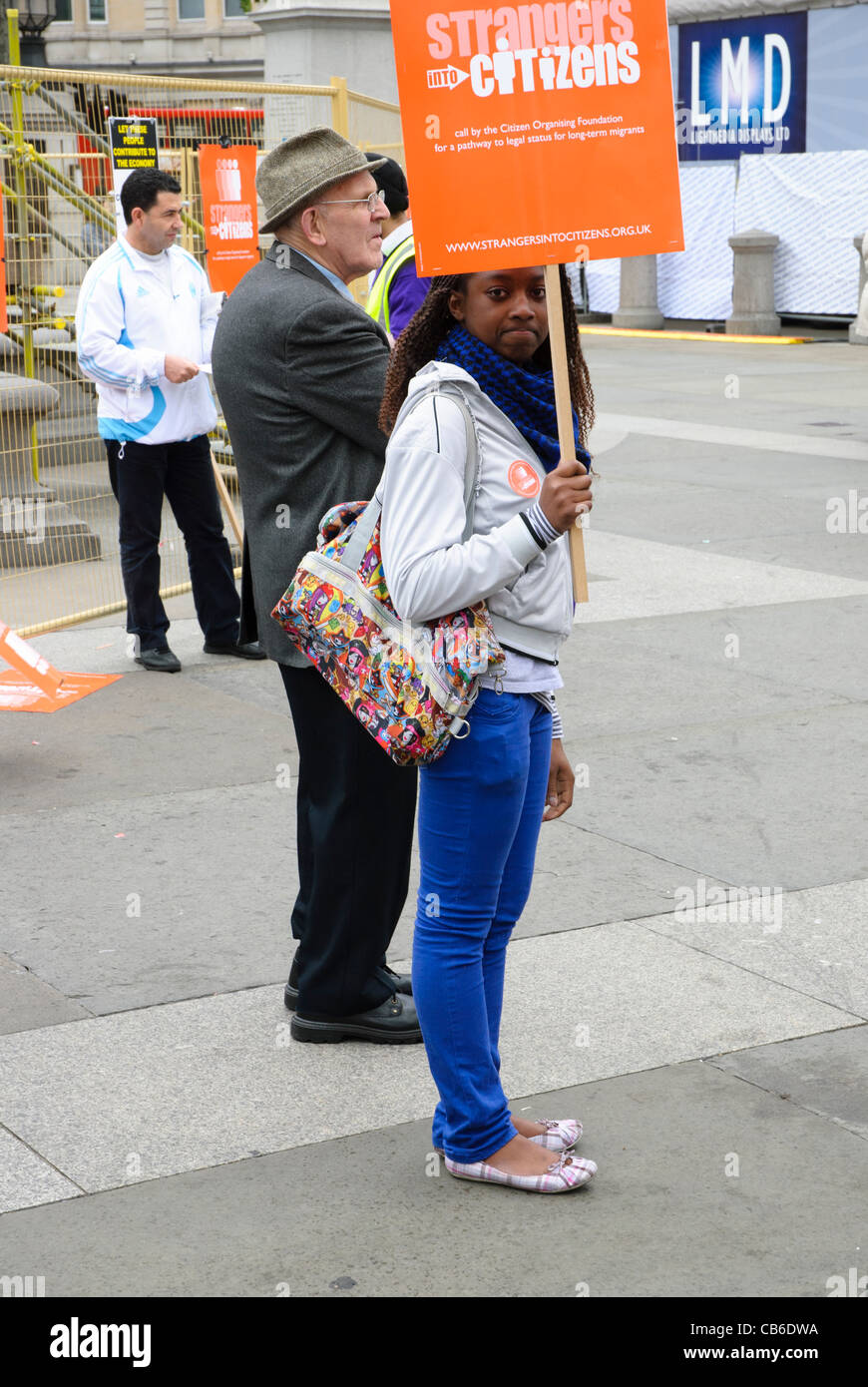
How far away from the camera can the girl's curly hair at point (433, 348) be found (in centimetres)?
335

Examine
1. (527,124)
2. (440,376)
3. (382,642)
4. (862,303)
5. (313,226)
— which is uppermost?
(527,124)

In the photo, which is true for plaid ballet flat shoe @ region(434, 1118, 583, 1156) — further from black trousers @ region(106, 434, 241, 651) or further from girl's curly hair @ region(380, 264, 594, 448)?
black trousers @ region(106, 434, 241, 651)

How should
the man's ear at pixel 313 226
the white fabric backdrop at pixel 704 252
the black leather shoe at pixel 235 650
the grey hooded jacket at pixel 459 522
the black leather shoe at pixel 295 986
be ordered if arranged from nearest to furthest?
the grey hooded jacket at pixel 459 522 → the man's ear at pixel 313 226 → the black leather shoe at pixel 295 986 → the black leather shoe at pixel 235 650 → the white fabric backdrop at pixel 704 252

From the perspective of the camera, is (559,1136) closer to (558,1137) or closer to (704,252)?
(558,1137)

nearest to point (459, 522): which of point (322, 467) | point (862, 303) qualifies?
point (322, 467)

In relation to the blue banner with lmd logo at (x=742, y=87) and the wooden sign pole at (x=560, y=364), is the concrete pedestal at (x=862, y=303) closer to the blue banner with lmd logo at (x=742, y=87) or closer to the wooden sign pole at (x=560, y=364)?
the blue banner with lmd logo at (x=742, y=87)

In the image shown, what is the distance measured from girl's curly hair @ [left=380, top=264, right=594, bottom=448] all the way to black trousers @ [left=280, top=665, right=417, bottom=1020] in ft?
2.93

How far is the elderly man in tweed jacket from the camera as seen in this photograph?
405cm

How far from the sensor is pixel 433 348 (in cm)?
339

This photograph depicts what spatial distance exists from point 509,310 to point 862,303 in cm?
2022

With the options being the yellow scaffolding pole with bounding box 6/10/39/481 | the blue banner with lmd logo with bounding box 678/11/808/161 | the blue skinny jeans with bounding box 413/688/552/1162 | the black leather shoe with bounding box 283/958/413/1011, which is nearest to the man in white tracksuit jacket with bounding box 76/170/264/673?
the yellow scaffolding pole with bounding box 6/10/39/481

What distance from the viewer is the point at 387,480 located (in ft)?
10.5

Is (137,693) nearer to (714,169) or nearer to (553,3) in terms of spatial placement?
(553,3)

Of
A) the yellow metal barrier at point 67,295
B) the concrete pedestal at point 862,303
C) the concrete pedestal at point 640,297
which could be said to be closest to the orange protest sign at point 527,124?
the yellow metal barrier at point 67,295
